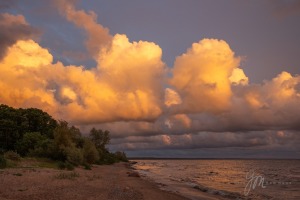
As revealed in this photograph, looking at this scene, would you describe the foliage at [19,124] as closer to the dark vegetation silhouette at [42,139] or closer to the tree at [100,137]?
the dark vegetation silhouette at [42,139]

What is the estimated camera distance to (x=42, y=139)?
76125mm

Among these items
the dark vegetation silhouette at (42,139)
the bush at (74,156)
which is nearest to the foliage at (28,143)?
the dark vegetation silhouette at (42,139)

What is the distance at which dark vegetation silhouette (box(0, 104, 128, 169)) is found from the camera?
65.6 m

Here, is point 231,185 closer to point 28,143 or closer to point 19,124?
point 28,143

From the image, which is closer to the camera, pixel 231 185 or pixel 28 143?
pixel 231 185

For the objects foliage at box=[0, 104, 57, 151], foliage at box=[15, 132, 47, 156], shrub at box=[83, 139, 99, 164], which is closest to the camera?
foliage at box=[15, 132, 47, 156]

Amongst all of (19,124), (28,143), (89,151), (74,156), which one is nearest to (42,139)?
(28,143)

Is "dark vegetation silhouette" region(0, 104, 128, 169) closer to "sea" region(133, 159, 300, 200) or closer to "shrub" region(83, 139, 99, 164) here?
"shrub" region(83, 139, 99, 164)

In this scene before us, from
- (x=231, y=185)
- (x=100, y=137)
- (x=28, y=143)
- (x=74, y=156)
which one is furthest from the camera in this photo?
(x=100, y=137)

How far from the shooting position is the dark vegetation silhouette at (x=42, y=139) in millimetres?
65625

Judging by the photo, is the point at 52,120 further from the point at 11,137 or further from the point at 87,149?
the point at 87,149

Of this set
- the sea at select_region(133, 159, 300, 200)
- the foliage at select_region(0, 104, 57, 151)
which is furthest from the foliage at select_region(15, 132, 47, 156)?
the sea at select_region(133, 159, 300, 200)

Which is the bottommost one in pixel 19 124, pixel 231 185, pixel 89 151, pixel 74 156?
pixel 231 185

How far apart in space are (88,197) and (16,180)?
327 inches
